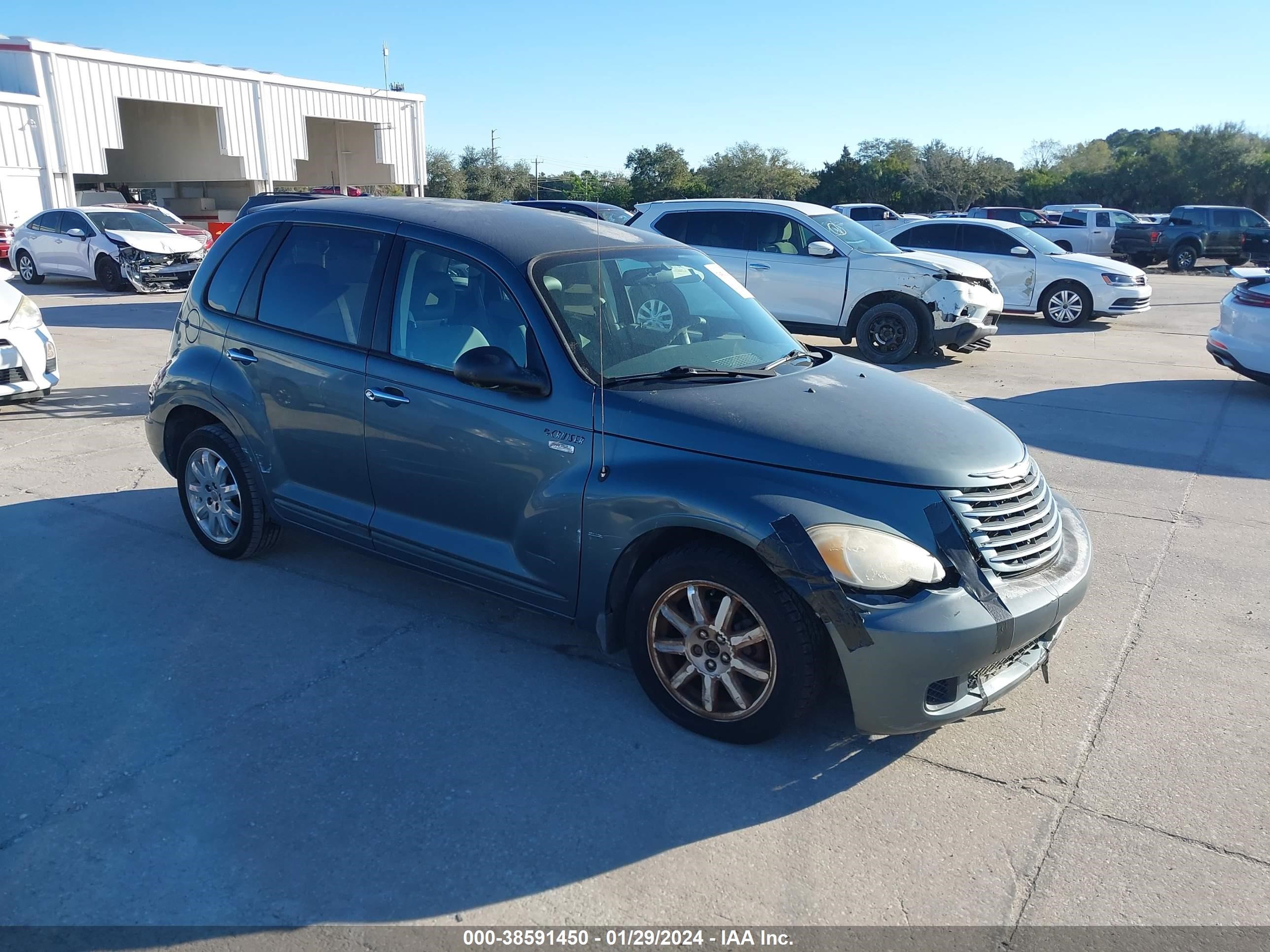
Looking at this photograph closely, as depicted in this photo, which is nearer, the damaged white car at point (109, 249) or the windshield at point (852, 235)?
the windshield at point (852, 235)

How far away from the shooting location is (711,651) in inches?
141

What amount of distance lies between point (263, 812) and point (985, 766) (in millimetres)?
2539

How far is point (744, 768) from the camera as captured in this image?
3504 mm

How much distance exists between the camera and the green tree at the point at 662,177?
4888 cm

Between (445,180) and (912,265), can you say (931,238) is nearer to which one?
(912,265)

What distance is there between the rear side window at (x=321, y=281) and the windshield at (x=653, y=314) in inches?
38.5

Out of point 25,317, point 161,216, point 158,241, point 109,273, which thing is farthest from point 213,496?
point 161,216

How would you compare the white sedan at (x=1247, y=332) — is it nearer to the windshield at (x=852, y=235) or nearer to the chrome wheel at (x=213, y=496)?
the windshield at (x=852, y=235)

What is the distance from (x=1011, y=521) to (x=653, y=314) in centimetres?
179

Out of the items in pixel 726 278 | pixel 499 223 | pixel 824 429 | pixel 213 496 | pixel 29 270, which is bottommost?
pixel 29 270

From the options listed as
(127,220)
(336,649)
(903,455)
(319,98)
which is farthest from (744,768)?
(319,98)

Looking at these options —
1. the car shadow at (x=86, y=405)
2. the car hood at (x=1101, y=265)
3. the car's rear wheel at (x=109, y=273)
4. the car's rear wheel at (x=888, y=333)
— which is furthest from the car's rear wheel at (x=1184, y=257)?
the car shadow at (x=86, y=405)

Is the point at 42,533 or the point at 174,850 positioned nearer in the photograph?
the point at 174,850

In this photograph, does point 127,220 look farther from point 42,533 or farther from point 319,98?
point 319,98
